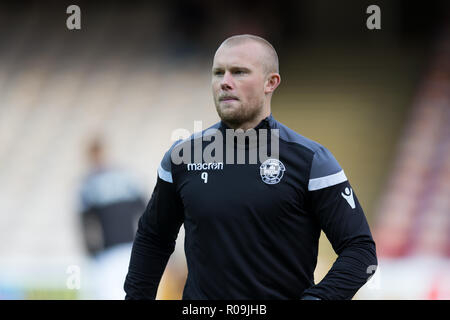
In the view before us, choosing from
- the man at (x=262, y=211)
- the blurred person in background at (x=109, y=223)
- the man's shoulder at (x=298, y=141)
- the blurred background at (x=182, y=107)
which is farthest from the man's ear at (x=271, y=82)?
the blurred background at (x=182, y=107)

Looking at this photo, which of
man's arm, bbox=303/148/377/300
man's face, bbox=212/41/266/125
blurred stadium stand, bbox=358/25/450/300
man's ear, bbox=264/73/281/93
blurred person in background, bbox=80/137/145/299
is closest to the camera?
man's arm, bbox=303/148/377/300

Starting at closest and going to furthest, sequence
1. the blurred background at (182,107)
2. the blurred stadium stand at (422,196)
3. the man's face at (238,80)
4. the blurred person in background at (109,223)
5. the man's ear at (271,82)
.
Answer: the man's face at (238,80) < the man's ear at (271,82) < the blurred person in background at (109,223) < the blurred stadium stand at (422,196) < the blurred background at (182,107)

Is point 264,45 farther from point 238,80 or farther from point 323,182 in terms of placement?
A: point 323,182

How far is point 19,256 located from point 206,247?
560 cm

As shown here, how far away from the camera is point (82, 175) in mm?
7875

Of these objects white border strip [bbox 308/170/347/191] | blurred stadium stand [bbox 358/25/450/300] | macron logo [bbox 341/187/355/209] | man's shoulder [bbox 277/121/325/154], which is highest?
man's shoulder [bbox 277/121/325/154]

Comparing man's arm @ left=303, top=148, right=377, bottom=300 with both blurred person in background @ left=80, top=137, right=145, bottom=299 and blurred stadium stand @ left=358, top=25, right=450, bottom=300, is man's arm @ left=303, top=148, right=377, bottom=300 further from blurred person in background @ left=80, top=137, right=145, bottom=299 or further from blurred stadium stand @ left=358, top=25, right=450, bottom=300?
blurred stadium stand @ left=358, top=25, right=450, bottom=300

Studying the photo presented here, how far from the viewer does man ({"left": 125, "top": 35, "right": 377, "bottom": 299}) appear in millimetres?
2461

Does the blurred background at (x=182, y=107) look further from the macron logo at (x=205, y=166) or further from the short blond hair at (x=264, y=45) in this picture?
the short blond hair at (x=264, y=45)

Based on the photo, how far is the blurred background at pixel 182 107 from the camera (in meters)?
7.36

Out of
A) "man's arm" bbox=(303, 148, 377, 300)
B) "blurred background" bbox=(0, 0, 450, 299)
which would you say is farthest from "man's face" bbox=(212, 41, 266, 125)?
"blurred background" bbox=(0, 0, 450, 299)

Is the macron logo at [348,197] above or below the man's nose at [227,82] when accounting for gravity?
below
